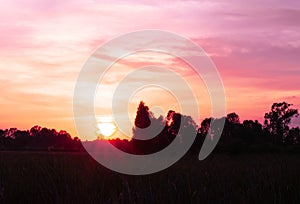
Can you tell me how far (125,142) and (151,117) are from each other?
8.88m

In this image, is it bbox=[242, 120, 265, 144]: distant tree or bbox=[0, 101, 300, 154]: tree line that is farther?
bbox=[242, 120, 265, 144]: distant tree

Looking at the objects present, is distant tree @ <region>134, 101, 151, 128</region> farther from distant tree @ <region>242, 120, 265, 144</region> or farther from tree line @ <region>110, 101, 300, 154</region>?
Answer: distant tree @ <region>242, 120, 265, 144</region>

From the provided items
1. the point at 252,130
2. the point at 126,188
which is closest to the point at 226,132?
the point at 252,130

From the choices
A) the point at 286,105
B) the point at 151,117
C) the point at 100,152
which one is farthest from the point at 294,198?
the point at 286,105

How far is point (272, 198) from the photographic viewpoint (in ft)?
20.7

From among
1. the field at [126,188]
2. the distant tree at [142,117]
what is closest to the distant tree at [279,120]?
the distant tree at [142,117]

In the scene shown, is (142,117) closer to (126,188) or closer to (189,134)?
(189,134)

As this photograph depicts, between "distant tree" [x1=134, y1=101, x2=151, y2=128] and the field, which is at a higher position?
"distant tree" [x1=134, y1=101, x2=151, y2=128]

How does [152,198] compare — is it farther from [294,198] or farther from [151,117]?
[151,117]

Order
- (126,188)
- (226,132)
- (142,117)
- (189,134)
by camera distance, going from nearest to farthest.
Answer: (126,188), (189,134), (142,117), (226,132)

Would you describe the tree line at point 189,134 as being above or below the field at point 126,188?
above

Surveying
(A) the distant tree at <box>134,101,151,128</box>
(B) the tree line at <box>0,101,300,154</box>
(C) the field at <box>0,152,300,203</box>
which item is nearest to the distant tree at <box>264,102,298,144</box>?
(B) the tree line at <box>0,101,300,154</box>

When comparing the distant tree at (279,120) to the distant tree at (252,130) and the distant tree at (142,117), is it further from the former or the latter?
the distant tree at (142,117)

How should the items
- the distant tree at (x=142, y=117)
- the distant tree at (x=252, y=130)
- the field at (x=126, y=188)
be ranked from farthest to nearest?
1. the distant tree at (x=252, y=130)
2. the distant tree at (x=142, y=117)
3. the field at (x=126, y=188)
